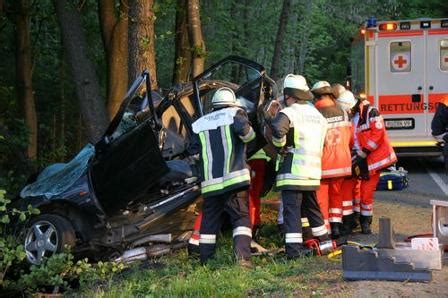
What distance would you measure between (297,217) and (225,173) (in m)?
0.82

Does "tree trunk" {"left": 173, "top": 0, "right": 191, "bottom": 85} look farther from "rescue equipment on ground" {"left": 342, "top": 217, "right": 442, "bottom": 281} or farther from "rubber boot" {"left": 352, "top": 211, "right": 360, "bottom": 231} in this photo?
"rescue equipment on ground" {"left": 342, "top": 217, "right": 442, "bottom": 281}

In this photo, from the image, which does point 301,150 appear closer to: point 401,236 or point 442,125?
point 401,236

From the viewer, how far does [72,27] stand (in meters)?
10.9

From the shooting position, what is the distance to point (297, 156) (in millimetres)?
6840

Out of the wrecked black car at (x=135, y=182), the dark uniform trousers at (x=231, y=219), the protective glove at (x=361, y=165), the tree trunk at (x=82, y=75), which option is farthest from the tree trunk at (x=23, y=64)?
the dark uniform trousers at (x=231, y=219)

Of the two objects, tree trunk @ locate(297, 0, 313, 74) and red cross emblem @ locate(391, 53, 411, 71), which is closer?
red cross emblem @ locate(391, 53, 411, 71)

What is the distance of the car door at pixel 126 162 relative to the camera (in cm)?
679

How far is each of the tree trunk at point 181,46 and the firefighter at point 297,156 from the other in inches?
276

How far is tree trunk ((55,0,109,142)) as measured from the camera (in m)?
10.4

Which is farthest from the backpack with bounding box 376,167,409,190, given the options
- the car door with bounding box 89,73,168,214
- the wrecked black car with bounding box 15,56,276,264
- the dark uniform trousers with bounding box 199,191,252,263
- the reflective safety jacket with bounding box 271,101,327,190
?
the car door with bounding box 89,73,168,214

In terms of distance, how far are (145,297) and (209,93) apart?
309 centimetres

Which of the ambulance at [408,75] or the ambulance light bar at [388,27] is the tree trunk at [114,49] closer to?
the ambulance at [408,75]

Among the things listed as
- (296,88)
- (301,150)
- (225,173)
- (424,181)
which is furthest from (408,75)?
(225,173)

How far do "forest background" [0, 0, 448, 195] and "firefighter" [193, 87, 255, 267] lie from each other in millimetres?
1501
